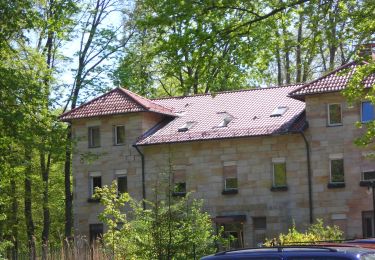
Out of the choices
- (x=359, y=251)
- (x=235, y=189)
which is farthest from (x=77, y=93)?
(x=359, y=251)

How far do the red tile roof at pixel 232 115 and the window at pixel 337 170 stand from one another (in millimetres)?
2365

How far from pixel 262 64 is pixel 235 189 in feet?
76.1

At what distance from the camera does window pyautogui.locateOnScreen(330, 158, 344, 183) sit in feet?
138

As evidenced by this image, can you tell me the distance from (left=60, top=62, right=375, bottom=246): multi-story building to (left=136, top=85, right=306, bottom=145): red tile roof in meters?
0.06

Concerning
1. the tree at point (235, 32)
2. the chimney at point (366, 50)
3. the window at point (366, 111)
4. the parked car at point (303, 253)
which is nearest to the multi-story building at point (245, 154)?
the window at point (366, 111)

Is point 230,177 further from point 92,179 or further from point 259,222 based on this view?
point 92,179

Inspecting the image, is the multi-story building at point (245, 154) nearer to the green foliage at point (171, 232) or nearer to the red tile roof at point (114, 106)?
the red tile roof at point (114, 106)

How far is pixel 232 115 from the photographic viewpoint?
46.9 m

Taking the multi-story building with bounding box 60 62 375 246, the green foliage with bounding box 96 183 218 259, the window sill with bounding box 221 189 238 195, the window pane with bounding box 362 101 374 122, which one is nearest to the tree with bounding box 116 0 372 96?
the green foliage with bounding box 96 183 218 259

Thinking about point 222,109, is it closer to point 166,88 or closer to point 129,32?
point 129,32

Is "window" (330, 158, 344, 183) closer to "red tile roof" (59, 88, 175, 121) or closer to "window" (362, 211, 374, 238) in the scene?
"window" (362, 211, 374, 238)

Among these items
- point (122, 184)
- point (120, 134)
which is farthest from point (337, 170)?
point (120, 134)

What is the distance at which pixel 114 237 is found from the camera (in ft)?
82.8

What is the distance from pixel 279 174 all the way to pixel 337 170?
10.2 ft
